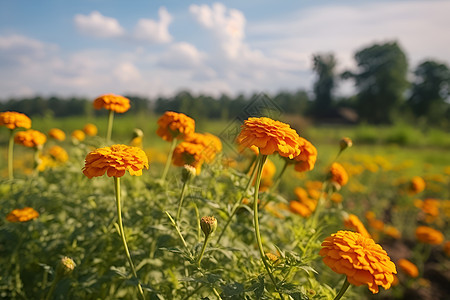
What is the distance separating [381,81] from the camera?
3366cm

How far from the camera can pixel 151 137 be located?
533 inches

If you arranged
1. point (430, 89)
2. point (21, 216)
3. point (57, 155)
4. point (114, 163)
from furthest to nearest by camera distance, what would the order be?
point (430, 89), point (57, 155), point (21, 216), point (114, 163)

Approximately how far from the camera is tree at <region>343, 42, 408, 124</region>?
109 ft

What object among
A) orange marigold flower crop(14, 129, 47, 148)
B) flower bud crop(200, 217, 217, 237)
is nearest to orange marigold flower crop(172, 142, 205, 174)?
flower bud crop(200, 217, 217, 237)

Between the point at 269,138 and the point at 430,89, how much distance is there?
3817cm

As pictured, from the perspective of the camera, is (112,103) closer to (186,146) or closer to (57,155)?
(186,146)

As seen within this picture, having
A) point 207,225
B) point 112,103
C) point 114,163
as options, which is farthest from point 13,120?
point 207,225

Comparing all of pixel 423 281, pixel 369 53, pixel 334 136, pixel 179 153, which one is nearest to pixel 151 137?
pixel 334 136

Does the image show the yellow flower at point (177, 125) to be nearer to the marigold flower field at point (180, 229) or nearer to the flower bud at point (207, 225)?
the marigold flower field at point (180, 229)

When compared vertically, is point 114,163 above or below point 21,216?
above

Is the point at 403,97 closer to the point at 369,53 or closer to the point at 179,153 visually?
the point at 369,53

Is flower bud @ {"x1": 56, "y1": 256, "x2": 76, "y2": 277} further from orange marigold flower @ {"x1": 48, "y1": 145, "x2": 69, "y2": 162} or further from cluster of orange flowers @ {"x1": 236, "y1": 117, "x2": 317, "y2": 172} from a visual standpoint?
orange marigold flower @ {"x1": 48, "y1": 145, "x2": 69, "y2": 162}

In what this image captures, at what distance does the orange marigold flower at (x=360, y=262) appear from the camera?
0.90 metres

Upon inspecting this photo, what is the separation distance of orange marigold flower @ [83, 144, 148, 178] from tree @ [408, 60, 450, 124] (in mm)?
35147
